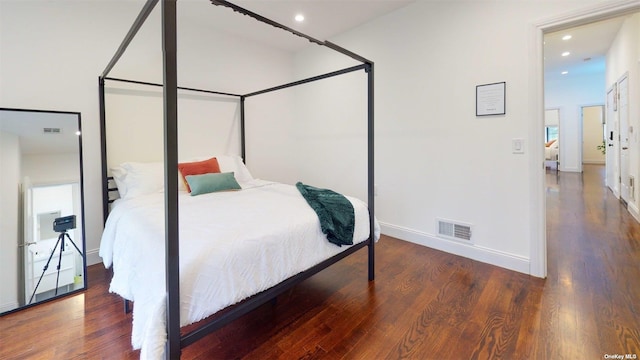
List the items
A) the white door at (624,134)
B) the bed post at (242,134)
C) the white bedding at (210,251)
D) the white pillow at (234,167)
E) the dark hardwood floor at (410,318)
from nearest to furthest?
the white bedding at (210,251)
the dark hardwood floor at (410,318)
the white pillow at (234,167)
the bed post at (242,134)
the white door at (624,134)

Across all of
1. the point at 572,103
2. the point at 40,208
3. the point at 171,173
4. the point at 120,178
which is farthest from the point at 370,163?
the point at 572,103

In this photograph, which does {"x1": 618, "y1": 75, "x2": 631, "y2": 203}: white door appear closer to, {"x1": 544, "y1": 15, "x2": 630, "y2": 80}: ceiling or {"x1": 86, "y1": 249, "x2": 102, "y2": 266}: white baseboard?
{"x1": 544, "y1": 15, "x2": 630, "y2": 80}: ceiling

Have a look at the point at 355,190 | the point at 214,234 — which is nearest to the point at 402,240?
the point at 355,190

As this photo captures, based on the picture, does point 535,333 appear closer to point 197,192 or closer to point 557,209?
point 197,192

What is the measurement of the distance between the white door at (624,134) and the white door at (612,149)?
457 mm

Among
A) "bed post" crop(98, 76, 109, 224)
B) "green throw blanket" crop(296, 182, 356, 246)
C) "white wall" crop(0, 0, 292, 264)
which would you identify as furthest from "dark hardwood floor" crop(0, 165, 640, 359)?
"white wall" crop(0, 0, 292, 264)

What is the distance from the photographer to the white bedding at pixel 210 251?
1251 millimetres

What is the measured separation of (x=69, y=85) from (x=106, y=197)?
1041mm

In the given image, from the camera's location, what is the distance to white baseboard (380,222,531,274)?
246 cm

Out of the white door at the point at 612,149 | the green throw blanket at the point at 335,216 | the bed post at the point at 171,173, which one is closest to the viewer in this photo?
the bed post at the point at 171,173

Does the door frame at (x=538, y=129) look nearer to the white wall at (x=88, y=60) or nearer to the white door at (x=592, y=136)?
the white wall at (x=88, y=60)

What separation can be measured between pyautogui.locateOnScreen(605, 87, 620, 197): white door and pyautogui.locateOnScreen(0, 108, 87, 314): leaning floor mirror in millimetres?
7686
